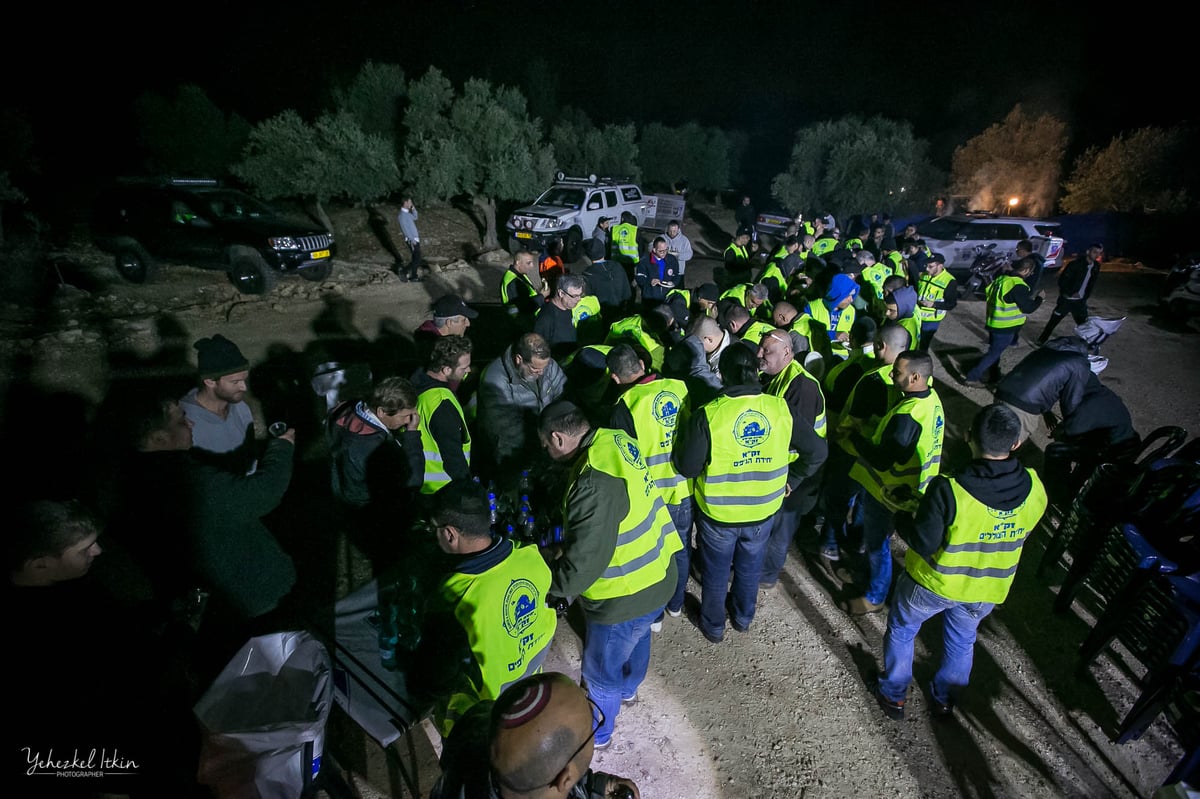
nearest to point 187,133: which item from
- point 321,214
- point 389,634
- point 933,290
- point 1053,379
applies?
point 321,214

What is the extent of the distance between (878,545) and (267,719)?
4.06m

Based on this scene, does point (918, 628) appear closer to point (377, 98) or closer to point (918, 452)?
point (918, 452)

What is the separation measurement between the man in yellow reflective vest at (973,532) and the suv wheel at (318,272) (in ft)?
41.4

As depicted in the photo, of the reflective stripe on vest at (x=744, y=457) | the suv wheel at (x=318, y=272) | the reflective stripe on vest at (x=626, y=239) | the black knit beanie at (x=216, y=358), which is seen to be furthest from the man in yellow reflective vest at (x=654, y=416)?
the suv wheel at (x=318, y=272)

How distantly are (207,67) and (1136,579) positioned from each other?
53964mm

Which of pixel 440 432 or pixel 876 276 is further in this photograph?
pixel 876 276

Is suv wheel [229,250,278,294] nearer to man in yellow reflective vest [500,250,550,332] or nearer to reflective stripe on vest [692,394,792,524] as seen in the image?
→ man in yellow reflective vest [500,250,550,332]

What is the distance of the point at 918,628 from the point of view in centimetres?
344

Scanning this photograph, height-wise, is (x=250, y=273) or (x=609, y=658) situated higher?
(x=250, y=273)

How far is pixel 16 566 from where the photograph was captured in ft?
7.18

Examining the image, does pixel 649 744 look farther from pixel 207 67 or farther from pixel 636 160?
pixel 207 67

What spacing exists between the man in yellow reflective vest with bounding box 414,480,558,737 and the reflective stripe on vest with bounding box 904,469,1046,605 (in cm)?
225

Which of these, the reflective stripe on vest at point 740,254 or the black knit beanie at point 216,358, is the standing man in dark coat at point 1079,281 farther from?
the black knit beanie at point 216,358

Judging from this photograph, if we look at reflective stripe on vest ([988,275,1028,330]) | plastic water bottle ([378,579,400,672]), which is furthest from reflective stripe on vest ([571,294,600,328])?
reflective stripe on vest ([988,275,1028,330])
